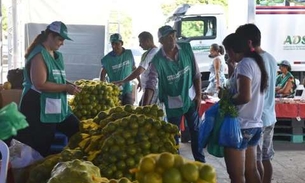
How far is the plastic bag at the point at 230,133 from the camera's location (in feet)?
13.6

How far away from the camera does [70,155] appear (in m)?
3.01

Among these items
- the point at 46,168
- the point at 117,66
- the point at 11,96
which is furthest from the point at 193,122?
the point at 46,168

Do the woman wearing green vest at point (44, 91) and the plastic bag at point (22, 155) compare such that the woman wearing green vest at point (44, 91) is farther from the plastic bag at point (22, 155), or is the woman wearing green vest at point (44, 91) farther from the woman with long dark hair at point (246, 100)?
the woman with long dark hair at point (246, 100)

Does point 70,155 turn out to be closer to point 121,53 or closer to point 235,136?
point 235,136

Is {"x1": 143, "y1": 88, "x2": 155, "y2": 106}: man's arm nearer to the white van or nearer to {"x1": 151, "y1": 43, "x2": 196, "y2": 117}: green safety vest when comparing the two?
{"x1": 151, "y1": 43, "x2": 196, "y2": 117}: green safety vest

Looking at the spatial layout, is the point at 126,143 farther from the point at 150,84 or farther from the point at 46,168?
the point at 150,84

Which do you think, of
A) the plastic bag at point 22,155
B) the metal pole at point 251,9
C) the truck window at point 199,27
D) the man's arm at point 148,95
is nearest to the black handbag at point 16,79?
the man's arm at point 148,95

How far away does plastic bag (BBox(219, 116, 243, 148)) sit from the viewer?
413cm

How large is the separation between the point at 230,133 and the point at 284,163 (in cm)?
370

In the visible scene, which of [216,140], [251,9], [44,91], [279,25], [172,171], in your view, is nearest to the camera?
[172,171]

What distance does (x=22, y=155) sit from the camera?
396 centimetres

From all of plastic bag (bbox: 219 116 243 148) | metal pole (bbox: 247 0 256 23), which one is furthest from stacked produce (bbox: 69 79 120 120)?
metal pole (bbox: 247 0 256 23)

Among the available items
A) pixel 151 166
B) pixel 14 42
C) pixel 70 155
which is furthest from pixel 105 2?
pixel 151 166

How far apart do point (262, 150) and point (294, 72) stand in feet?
30.5
